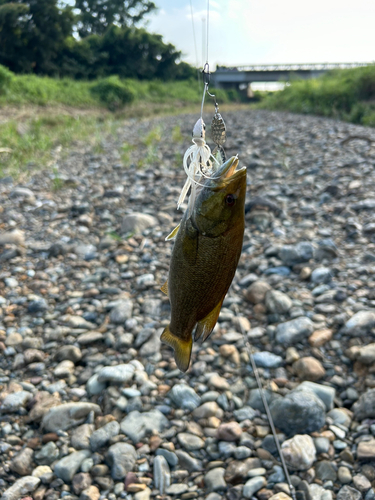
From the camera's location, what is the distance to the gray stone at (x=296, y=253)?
5.16 m

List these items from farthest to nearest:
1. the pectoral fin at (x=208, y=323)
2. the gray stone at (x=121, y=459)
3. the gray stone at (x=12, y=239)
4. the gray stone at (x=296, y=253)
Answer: the gray stone at (x=12, y=239) < the gray stone at (x=296, y=253) < the gray stone at (x=121, y=459) < the pectoral fin at (x=208, y=323)

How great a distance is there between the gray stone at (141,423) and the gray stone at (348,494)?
50.4 inches

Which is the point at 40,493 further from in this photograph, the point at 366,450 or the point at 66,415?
the point at 366,450

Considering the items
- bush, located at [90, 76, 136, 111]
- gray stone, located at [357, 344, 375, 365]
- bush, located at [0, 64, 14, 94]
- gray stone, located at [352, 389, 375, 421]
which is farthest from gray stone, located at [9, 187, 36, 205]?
bush, located at [90, 76, 136, 111]

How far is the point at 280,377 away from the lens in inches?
142

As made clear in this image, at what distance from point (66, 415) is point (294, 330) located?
2158 millimetres

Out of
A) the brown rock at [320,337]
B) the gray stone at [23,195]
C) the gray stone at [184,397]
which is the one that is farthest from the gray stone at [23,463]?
the gray stone at [23,195]

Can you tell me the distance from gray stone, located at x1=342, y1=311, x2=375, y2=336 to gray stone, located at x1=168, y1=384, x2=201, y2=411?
1560 millimetres

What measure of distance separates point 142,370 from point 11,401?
1090mm

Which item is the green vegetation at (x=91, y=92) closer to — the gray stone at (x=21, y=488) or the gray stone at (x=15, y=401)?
the gray stone at (x=15, y=401)

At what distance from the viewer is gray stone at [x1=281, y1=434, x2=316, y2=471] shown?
9.27 feet

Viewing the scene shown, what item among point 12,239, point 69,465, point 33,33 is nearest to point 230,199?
point 69,465

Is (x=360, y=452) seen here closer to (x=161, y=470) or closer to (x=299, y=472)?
(x=299, y=472)

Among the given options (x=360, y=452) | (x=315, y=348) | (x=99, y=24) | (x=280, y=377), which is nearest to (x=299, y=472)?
(x=360, y=452)
